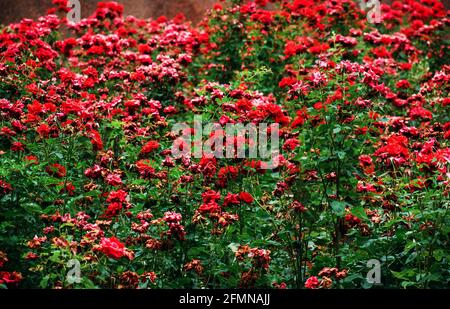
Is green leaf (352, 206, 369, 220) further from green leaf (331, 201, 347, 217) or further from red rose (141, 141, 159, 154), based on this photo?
red rose (141, 141, 159, 154)

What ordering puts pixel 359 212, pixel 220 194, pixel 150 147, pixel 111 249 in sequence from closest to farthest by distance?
pixel 111 249 → pixel 359 212 → pixel 150 147 → pixel 220 194

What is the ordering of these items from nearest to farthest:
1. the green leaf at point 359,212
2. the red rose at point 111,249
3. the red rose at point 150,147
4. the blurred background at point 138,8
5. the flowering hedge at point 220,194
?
the red rose at point 111,249
the flowering hedge at point 220,194
the green leaf at point 359,212
the red rose at point 150,147
the blurred background at point 138,8

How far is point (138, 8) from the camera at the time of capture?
10273mm

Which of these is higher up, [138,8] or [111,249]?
[138,8]

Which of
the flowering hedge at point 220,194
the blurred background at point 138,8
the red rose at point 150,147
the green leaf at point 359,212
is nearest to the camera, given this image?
the flowering hedge at point 220,194

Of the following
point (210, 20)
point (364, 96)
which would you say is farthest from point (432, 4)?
point (364, 96)

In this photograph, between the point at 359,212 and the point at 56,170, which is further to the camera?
the point at 56,170

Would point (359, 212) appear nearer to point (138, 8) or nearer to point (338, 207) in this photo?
point (338, 207)

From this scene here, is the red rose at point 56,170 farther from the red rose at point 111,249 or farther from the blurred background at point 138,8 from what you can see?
the blurred background at point 138,8

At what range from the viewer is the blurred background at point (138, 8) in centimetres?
1024

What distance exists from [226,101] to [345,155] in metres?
0.86

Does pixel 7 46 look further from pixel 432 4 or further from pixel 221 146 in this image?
pixel 432 4

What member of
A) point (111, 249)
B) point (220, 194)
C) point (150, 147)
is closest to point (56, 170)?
point (150, 147)

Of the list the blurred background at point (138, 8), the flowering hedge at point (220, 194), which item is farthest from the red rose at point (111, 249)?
the blurred background at point (138, 8)
